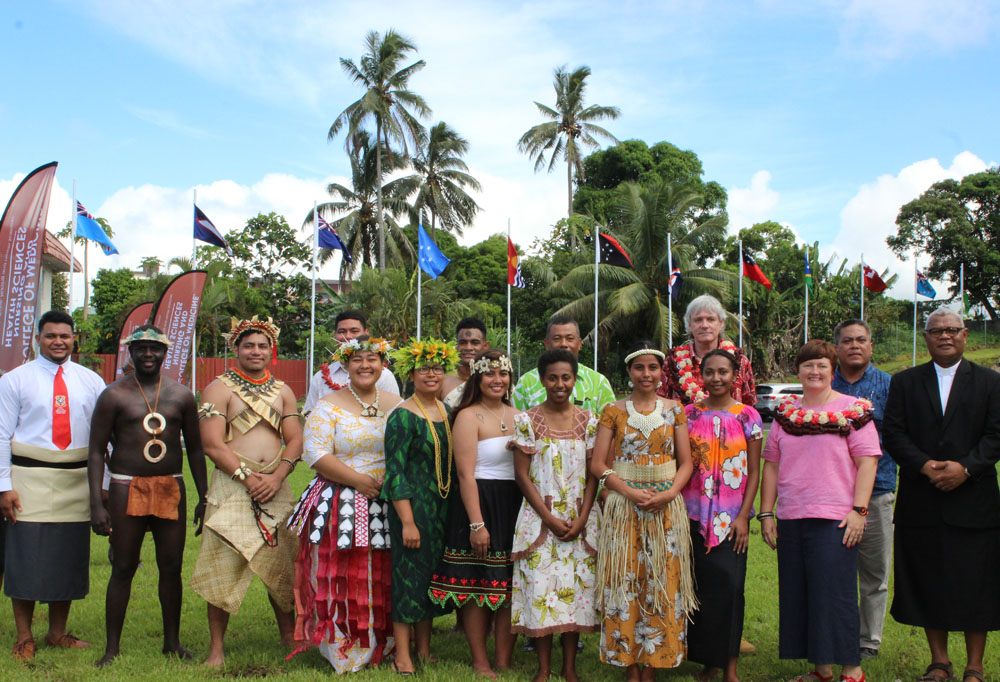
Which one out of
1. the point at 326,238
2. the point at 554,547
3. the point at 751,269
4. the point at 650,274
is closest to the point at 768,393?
the point at 751,269

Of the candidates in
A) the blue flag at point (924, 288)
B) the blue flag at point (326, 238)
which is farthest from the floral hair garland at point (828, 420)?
the blue flag at point (924, 288)

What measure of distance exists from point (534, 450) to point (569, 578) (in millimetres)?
713

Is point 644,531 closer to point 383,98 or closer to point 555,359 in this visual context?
point 555,359

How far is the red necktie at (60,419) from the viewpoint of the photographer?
5.07 m

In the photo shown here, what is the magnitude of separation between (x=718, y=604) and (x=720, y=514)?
0.48 metres

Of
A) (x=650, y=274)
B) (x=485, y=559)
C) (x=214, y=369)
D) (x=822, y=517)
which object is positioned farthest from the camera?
(x=214, y=369)

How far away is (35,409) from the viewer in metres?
5.04

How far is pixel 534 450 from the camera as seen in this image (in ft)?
14.5

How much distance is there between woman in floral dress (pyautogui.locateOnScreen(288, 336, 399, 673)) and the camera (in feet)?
15.4

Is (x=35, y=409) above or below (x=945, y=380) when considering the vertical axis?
below

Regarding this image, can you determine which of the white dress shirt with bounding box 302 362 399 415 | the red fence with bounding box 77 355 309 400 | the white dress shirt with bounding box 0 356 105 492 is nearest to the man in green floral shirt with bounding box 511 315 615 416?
the white dress shirt with bounding box 302 362 399 415

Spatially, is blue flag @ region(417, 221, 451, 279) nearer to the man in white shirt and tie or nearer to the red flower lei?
the red flower lei

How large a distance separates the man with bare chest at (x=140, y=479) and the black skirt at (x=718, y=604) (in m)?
2.94

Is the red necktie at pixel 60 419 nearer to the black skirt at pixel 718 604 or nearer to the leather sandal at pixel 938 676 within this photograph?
the black skirt at pixel 718 604
